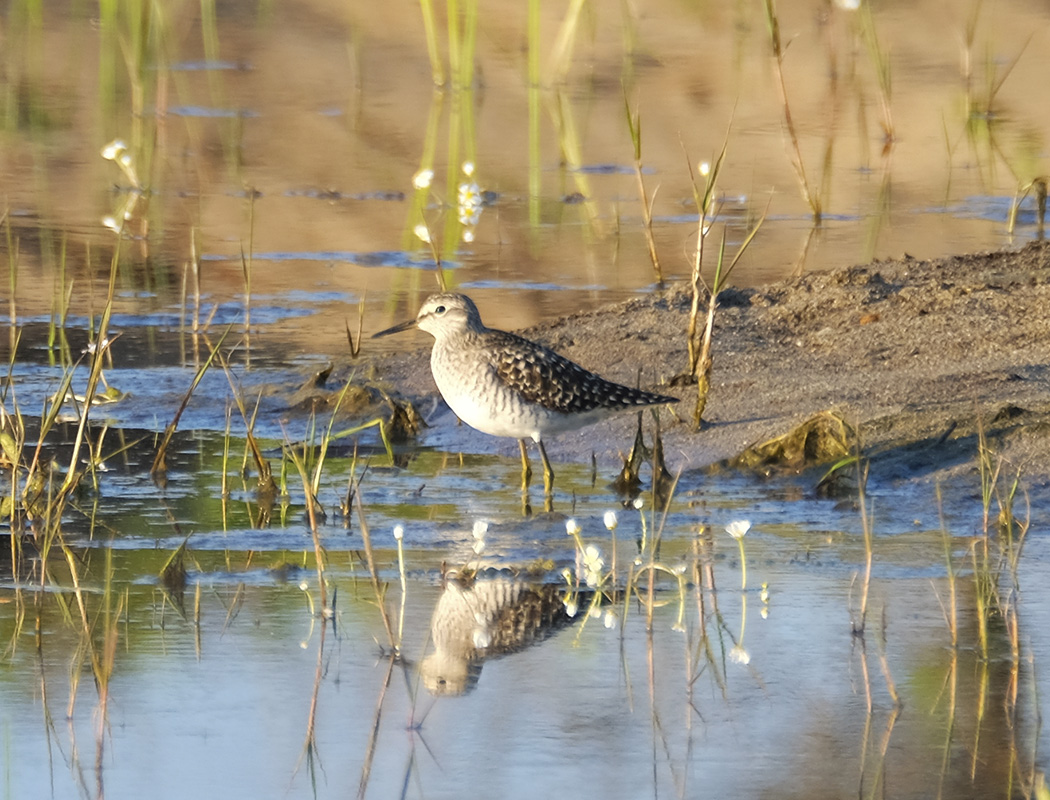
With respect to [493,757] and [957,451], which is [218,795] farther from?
[957,451]

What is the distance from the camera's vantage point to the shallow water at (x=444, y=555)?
3.86m

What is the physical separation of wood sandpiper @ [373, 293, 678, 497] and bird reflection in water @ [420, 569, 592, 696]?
4.69 ft

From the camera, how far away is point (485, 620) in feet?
15.7

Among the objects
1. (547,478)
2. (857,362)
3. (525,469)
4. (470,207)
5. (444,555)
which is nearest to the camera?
(444,555)

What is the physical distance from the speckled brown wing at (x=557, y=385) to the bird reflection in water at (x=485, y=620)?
1.57 meters

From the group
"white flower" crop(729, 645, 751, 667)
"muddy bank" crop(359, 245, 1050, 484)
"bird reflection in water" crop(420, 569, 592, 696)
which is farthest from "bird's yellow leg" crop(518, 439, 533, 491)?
"white flower" crop(729, 645, 751, 667)

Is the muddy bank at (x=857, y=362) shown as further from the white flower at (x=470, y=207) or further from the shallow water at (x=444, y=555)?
the white flower at (x=470, y=207)

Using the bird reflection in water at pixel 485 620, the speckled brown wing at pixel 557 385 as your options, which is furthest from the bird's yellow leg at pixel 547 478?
the bird reflection in water at pixel 485 620

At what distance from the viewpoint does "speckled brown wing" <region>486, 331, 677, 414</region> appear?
6.79m

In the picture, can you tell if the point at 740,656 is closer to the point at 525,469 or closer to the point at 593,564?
the point at 593,564

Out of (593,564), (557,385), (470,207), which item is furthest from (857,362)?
(470,207)

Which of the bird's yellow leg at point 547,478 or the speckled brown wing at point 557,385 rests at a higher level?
the speckled brown wing at point 557,385

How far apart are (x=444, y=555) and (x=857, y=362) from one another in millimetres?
2972

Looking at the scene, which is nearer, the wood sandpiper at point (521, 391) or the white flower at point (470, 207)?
the wood sandpiper at point (521, 391)
